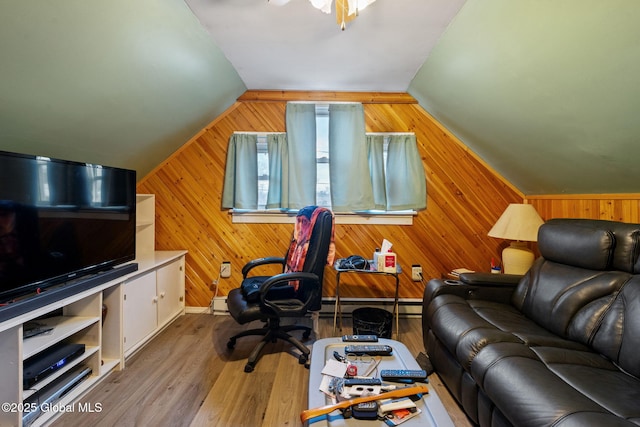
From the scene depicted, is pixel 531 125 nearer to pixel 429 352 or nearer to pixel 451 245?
pixel 451 245

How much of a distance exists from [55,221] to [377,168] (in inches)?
102

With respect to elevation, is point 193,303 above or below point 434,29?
below

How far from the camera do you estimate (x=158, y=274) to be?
249 cm

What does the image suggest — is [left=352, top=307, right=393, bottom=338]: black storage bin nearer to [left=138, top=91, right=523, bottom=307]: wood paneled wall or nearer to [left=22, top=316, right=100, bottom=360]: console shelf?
[left=138, top=91, right=523, bottom=307]: wood paneled wall

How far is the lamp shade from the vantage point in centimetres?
235

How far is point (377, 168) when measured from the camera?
296 centimetres

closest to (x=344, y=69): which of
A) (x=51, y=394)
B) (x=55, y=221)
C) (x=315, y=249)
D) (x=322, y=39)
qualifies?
(x=322, y=39)

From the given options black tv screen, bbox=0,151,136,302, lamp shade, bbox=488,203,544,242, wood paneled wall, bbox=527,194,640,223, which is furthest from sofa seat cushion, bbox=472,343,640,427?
black tv screen, bbox=0,151,136,302

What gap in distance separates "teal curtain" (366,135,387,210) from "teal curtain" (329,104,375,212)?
0.23ft

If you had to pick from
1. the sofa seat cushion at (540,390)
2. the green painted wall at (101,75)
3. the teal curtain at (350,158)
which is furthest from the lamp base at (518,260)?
the green painted wall at (101,75)

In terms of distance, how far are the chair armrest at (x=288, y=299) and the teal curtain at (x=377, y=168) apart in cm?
126

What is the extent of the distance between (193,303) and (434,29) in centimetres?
330

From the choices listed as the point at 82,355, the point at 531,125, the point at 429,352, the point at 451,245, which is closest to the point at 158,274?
the point at 82,355

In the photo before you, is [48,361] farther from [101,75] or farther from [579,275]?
[579,275]
